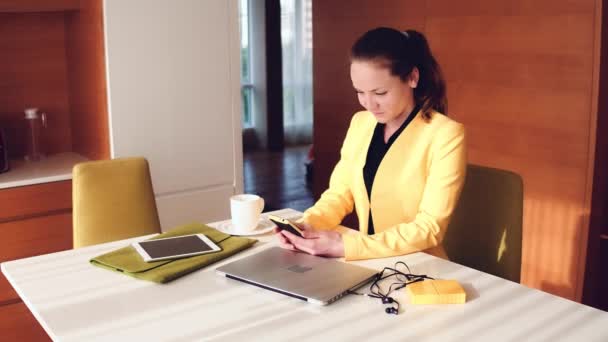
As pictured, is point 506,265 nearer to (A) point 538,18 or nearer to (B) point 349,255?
(B) point 349,255

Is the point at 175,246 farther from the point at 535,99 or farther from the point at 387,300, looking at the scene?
the point at 535,99

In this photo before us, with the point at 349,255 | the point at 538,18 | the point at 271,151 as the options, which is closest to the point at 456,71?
the point at 538,18

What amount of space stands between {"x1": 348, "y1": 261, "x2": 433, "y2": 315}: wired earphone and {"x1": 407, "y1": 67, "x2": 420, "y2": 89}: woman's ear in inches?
22.2

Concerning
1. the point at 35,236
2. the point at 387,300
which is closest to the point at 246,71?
the point at 35,236

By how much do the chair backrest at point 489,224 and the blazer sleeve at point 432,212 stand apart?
0.51ft

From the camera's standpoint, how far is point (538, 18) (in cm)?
326

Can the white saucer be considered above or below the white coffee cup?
below

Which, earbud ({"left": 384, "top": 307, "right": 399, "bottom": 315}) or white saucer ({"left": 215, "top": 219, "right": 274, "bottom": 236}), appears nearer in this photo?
earbud ({"left": 384, "top": 307, "right": 399, "bottom": 315})

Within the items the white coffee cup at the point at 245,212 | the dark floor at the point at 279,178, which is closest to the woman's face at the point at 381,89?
the white coffee cup at the point at 245,212

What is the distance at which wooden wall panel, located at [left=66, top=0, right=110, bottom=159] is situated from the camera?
10.3 feet

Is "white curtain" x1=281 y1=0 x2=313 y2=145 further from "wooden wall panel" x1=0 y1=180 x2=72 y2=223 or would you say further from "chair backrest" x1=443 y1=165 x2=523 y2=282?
"chair backrest" x1=443 y1=165 x2=523 y2=282

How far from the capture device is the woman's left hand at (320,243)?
1.98 meters

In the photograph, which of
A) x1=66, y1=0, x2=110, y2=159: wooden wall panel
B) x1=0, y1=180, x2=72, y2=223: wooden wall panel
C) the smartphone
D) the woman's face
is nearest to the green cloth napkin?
the smartphone

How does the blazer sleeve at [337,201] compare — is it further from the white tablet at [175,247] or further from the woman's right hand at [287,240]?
the white tablet at [175,247]
